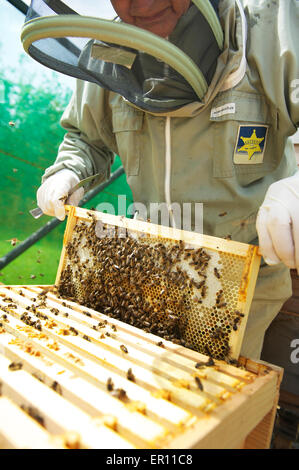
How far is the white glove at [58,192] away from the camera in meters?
2.66

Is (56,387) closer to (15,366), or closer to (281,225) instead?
(15,366)

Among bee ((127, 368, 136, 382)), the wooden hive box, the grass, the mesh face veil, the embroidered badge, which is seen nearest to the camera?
the wooden hive box

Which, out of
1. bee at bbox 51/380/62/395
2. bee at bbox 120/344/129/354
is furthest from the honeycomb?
bee at bbox 51/380/62/395

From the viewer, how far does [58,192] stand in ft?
8.69

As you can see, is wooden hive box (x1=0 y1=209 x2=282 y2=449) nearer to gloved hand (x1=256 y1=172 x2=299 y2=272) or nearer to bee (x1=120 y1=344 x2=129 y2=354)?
bee (x1=120 y1=344 x2=129 y2=354)

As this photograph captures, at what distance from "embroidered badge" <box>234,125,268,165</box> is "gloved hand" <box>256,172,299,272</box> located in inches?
25.3

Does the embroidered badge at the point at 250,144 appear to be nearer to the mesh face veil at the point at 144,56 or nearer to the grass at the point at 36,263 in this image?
the mesh face veil at the point at 144,56

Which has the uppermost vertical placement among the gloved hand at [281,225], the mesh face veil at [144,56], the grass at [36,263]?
the mesh face veil at [144,56]

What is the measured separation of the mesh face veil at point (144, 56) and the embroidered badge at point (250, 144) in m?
0.44

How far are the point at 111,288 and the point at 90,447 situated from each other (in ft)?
4.26

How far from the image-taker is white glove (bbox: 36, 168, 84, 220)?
8.73 ft

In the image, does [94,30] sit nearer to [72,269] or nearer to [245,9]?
[245,9]

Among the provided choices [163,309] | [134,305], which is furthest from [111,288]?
[163,309]

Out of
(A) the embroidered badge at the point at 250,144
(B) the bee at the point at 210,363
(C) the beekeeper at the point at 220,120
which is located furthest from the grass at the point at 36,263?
(B) the bee at the point at 210,363
